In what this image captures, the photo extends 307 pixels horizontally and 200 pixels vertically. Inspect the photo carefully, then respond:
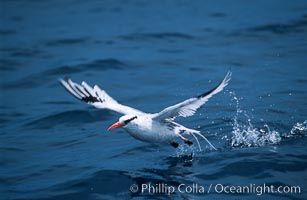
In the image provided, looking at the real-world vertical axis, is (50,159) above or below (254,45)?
below

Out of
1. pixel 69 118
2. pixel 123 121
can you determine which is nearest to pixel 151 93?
pixel 69 118

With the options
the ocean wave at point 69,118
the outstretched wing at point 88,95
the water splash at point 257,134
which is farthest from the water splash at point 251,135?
the ocean wave at point 69,118

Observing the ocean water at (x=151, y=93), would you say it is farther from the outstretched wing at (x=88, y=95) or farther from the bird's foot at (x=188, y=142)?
the outstretched wing at (x=88, y=95)

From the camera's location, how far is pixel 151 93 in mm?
15633

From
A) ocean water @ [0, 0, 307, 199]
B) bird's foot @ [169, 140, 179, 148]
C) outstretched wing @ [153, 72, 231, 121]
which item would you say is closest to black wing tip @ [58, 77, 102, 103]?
ocean water @ [0, 0, 307, 199]

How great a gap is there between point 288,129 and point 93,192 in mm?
4295

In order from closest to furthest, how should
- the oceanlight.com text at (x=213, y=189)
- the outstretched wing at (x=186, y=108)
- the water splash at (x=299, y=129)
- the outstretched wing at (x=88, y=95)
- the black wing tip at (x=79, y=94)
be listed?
the oceanlight.com text at (x=213, y=189)
the outstretched wing at (x=186, y=108)
the water splash at (x=299, y=129)
the outstretched wing at (x=88, y=95)
the black wing tip at (x=79, y=94)

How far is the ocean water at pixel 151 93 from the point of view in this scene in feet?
34.1

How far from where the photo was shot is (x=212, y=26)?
21.3m

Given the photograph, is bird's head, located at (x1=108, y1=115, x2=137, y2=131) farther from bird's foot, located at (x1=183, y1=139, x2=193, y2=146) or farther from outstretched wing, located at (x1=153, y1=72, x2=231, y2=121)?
bird's foot, located at (x1=183, y1=139, x2=193, y2=146)

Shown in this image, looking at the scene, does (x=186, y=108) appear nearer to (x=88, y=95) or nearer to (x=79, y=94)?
(x=88, y=95)

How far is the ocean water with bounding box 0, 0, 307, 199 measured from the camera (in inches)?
410

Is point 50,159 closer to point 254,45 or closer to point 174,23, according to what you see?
point 254,45

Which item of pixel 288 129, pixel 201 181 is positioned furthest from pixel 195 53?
pixel 201 181
